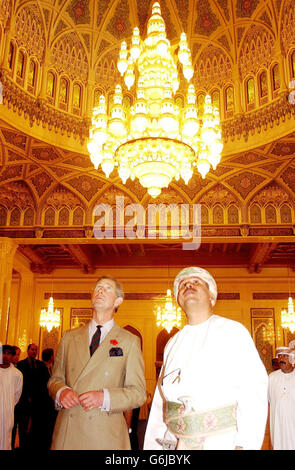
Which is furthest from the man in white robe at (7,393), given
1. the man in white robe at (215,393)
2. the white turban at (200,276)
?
the white turban at (200,276)

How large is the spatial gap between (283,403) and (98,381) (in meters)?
3.56

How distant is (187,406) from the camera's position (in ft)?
6.15

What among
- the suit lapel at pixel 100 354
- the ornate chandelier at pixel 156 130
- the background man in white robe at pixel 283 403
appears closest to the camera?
the suit lapel at pixel 100 354

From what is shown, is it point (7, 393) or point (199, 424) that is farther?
point (7, 393)

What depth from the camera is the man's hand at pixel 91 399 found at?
2268mm

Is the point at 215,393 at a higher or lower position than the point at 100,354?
lower

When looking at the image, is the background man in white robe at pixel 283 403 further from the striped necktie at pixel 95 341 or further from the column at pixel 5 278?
the column at pixel 5 278

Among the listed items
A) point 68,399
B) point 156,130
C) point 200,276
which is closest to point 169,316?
point 156,130

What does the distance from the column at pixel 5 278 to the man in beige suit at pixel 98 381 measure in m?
8.95

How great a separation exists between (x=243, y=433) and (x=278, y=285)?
14.2 m

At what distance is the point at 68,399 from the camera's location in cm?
232

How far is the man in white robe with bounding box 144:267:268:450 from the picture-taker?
5.86 ft

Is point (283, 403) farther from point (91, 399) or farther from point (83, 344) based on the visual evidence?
point (91, 399)

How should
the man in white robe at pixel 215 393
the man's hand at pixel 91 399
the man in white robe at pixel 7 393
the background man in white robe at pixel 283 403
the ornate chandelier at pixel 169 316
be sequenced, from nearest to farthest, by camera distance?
the man in white robe at pixel 215 393 → the man's hand at pixel 91 399 → the background man in white robe at pixel 283 403 → the man in white robe at pixel 7 393 → the ornate chandelier at pixel 169 316
